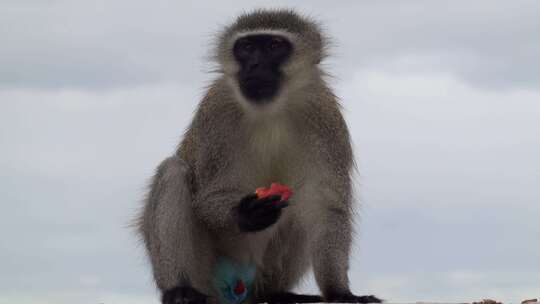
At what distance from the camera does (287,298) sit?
41.9 feet

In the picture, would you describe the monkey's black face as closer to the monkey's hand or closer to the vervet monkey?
the vervet monkey

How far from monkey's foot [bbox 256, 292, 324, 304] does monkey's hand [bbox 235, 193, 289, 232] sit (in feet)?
3.98

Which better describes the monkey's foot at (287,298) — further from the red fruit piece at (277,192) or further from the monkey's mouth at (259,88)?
the monkey's mouth at (259,88)

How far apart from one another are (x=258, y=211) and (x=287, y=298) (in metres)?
1.56

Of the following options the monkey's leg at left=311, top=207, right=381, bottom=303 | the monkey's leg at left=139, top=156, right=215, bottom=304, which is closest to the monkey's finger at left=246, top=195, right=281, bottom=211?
the monkey's leg at left=311, top=207, right=381, bottom=303

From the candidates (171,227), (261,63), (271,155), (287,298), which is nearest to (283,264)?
(287,298)

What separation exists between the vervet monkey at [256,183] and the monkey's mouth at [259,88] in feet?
0.04

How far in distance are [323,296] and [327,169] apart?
62.4 inches

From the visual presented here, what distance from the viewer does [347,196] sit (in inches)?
494

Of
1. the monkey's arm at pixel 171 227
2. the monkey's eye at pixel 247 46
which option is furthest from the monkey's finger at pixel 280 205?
the monkey's eye at pixel 247 46

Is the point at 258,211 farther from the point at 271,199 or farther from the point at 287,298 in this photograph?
the point at 287,298

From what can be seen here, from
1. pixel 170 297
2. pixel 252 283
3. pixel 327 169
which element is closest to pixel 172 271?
pixel 170 297

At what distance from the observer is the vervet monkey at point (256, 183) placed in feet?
39.7

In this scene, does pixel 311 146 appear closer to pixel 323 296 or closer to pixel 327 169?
pixel 327 169
